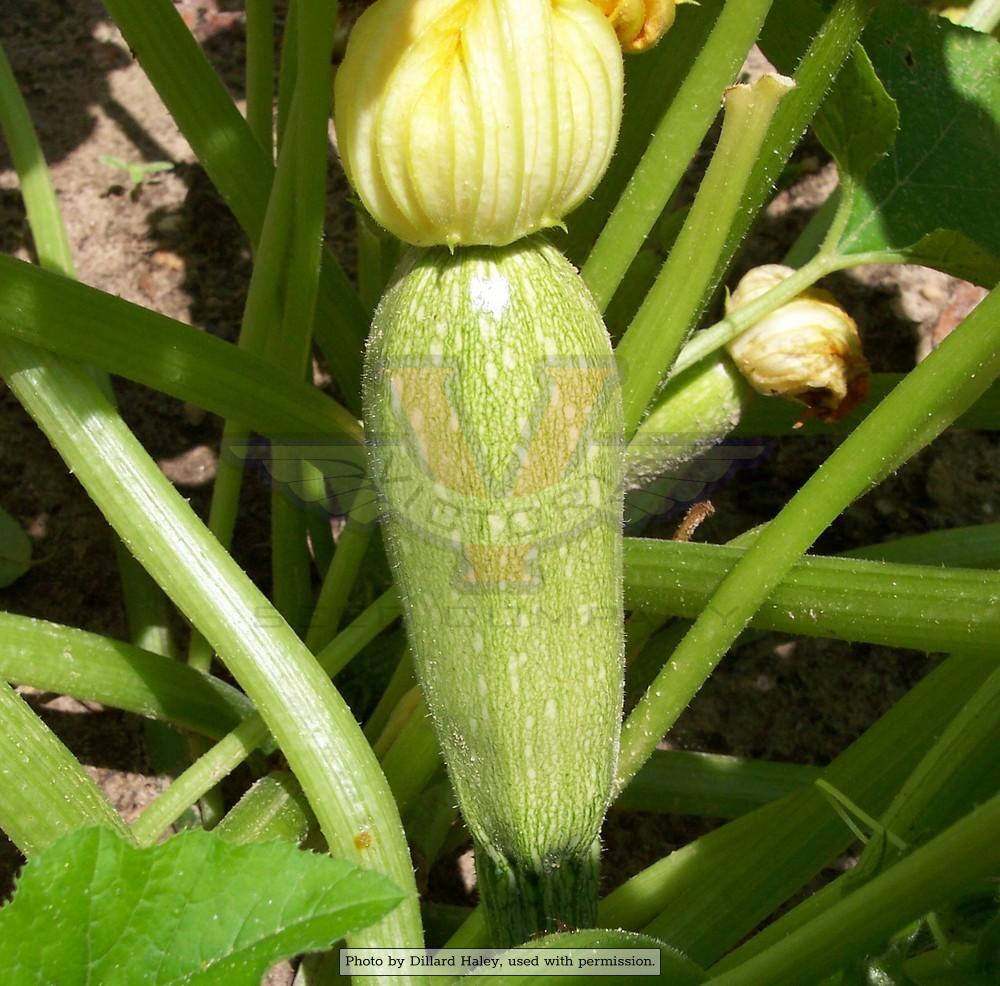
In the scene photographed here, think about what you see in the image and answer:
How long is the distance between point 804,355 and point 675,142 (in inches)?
13.7

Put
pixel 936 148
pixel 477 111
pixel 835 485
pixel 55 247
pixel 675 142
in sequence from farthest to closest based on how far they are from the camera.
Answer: pixel 55 247 < pixel 936 148 < pixel 675 142 < pixel 835 485 < pixel 477 111

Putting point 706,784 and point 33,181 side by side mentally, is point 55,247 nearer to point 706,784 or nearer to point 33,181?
point 33,181

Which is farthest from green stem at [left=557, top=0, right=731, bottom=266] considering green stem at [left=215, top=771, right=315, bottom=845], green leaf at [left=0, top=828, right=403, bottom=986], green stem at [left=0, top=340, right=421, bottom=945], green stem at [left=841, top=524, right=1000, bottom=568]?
green leaf at [left=0, top=828, right=403, bottom=986]

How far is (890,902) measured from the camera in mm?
838

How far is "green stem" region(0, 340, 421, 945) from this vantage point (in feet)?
3.97

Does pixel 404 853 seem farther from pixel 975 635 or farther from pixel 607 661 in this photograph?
pixel 975 635

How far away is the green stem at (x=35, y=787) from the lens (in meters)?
1.15

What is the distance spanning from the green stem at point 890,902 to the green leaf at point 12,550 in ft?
4.31

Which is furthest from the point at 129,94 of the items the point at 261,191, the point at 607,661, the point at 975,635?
the point at 975,635

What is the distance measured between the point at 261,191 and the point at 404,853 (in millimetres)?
792

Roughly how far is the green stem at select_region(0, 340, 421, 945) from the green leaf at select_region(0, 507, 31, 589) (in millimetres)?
584

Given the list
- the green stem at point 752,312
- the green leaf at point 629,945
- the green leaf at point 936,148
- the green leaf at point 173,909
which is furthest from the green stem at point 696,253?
the green leaf at point 173,909
